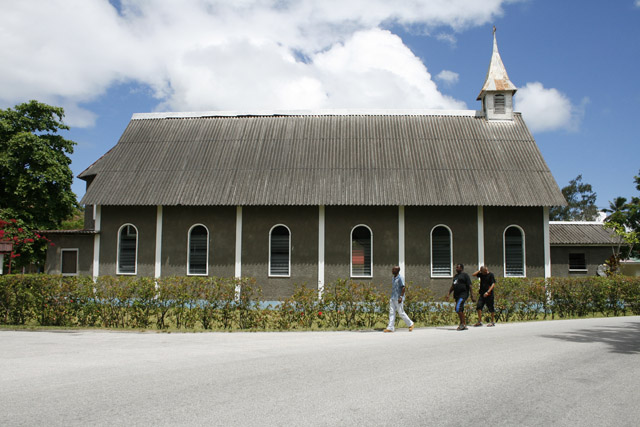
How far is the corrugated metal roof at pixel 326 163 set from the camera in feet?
69.0

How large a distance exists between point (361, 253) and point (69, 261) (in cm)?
1340

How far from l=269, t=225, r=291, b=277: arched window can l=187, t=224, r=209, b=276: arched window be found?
290 cm

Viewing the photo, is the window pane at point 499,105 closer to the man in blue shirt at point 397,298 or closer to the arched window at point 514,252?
the arched window at point 514,252

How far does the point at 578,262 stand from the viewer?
27.3m

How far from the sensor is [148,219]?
21922 millimetres

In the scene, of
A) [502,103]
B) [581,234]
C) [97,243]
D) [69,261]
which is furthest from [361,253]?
[581,234]

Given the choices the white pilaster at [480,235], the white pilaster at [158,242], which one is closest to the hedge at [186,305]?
the white pilaster at [480,235]

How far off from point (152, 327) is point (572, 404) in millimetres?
10970

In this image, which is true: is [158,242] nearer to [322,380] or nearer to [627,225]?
[322,380]

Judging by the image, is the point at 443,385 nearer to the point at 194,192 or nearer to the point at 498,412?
the point at 498,412

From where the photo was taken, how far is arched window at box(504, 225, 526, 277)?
2111 cm

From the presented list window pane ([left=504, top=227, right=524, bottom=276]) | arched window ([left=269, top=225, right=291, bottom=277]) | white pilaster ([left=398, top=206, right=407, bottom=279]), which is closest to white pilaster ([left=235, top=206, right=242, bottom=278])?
arched window ([left=269, top=225, right=291, bottom=277])

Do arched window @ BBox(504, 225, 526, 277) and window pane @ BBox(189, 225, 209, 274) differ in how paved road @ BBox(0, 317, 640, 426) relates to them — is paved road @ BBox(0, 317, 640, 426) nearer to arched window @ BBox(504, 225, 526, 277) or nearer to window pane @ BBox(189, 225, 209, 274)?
arched window @ BBox(504, 225, 526, 277)

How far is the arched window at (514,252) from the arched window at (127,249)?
54.5 ft
